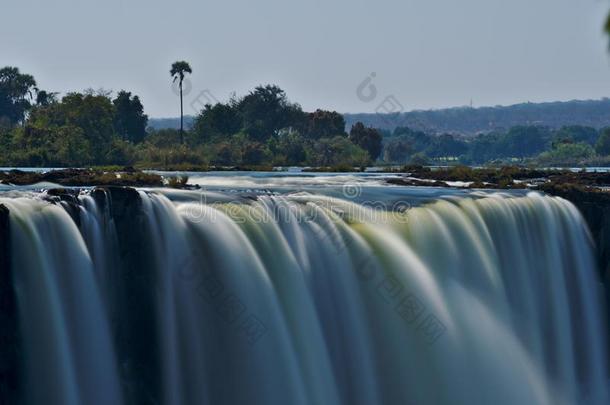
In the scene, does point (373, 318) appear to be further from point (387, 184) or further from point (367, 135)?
point (367, 135)

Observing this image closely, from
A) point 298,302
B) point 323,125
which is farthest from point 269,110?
point 298,302

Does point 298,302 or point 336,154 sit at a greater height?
point 298,302

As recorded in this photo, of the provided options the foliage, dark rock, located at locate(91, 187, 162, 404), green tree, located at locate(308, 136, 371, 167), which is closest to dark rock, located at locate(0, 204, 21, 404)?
dark rock, located at locate(91, 187, 162, 404)

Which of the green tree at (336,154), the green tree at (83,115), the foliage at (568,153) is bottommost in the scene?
the foliage at (568,153)

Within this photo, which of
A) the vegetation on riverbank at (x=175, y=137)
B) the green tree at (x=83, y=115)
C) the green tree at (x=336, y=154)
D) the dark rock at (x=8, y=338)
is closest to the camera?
the dark rock at (x=8, y=338)

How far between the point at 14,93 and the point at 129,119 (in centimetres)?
3008

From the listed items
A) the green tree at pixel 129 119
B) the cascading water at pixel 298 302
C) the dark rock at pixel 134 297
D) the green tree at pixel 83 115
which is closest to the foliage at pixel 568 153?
the green tree at pixel 129 119

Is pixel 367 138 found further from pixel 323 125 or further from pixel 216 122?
pixel 216 122

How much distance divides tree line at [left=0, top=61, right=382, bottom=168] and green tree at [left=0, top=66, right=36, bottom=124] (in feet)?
0.48

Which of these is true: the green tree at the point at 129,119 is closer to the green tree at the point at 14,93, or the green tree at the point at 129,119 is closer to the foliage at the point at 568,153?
the green tree at the point at 14,93

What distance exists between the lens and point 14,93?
16550cm

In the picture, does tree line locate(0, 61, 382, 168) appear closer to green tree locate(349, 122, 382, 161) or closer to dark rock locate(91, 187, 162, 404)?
green tree locate(349, 122, 382, 161)

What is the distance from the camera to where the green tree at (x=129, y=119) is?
143125mm

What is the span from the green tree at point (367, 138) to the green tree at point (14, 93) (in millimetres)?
47791
